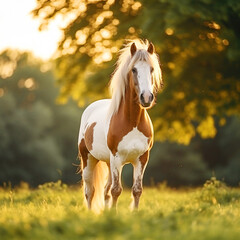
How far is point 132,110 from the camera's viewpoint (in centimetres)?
693

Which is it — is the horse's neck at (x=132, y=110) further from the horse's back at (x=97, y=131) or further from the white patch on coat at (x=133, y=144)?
the horse's back at (x=97, y=131)

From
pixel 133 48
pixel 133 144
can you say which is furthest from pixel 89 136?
pixel 133 48

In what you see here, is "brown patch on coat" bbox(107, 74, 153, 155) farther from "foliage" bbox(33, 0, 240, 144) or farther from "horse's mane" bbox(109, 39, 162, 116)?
"foliage" bbox(33, 0, 240, 144)

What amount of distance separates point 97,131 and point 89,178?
1030 mm

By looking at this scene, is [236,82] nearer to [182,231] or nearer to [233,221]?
[233,221]

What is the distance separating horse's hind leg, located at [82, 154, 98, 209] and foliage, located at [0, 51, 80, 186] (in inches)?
983

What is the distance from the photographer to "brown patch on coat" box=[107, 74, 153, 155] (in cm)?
690

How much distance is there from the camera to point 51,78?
162 feet

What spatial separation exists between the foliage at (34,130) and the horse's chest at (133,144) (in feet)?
87.4

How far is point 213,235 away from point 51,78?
45.7 meters

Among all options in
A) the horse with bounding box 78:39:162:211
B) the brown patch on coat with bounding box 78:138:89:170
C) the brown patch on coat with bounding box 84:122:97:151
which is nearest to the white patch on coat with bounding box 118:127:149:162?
the horse with bounding box 78:39:162:211

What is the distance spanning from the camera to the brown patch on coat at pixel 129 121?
6.90m

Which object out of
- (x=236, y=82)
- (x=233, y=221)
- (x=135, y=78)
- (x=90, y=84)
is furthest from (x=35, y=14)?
(x=233, y=221)

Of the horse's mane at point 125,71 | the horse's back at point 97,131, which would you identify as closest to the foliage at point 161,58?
the horse's back at point 97,131
